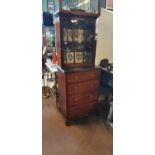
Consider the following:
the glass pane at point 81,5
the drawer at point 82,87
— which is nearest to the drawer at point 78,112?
the drawer at point 82,87

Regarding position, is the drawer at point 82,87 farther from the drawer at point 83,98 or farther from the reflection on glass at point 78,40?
the reflection on glass at point 78,40

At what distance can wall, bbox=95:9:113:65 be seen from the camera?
9.12ft

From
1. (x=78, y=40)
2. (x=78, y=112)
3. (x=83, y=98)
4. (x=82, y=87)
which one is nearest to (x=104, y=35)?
(x=78, y=40)

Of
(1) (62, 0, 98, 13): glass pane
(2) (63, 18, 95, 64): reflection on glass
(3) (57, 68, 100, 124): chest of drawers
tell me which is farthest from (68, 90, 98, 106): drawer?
(1) (62, 0, 98, 13): glass pane

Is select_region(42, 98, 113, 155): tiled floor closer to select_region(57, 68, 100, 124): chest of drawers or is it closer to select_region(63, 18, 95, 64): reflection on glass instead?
select_region(57, 68, 100, 124): chest of drawers

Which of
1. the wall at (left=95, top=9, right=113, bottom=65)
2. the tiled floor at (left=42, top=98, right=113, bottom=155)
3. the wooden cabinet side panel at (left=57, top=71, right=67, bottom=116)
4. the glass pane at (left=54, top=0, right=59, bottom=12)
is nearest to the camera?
the tiled floor at (left=42, top=98, right=113, bottom=155)

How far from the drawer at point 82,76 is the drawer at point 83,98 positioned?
192 millimetres

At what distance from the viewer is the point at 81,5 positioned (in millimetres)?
2609

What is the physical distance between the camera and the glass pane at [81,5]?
2485 millimetres

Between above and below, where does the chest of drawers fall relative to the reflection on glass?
below

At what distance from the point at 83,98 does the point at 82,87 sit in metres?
0.15

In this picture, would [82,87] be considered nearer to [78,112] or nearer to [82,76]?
[82,76]

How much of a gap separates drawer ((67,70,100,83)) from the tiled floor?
41 centimetres
